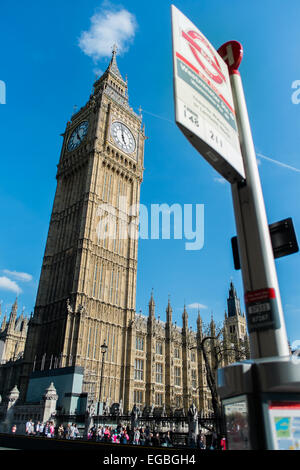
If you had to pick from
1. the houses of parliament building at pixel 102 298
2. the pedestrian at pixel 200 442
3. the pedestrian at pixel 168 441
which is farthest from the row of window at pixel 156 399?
the pedestrian at pixel 200 442

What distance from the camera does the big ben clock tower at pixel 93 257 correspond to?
124 ft

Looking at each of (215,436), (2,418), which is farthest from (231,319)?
(215,436)

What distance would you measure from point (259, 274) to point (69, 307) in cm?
3536

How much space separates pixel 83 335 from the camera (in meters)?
36.9

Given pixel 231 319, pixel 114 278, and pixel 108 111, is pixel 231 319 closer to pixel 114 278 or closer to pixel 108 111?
pixel 114 278

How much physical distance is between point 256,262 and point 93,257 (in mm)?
38583

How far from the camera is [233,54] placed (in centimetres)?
617

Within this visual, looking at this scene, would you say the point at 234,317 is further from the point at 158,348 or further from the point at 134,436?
the point at 134,436

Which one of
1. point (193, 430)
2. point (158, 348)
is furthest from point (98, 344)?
point (193, 430)

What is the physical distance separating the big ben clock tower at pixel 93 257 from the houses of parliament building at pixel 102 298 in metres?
0.12

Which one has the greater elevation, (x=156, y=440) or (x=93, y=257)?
(x=93, y=257)

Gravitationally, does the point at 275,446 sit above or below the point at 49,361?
below

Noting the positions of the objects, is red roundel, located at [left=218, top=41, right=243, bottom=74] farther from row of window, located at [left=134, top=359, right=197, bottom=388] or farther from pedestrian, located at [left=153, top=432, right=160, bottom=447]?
row of window, located at [left=134, top=359, right=197, bottom=388]

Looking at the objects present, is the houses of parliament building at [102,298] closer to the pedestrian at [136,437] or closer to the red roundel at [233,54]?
the pedestrian at [136,437]
